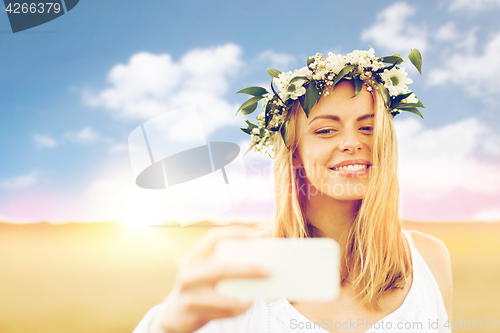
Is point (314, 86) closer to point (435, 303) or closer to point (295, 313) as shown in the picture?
point (295, 313)

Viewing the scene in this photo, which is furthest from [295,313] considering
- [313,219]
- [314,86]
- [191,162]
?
[191,162]

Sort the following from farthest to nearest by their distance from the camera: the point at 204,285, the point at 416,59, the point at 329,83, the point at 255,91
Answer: the point at 255,91
the point at 416,59
the point at 329,83
the point at 204,285

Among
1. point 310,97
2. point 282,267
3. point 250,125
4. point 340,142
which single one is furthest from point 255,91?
point 282,267

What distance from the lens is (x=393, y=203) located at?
6.19ft

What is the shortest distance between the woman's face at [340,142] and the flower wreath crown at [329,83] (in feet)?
0.20

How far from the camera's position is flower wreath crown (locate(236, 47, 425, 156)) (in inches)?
72.0

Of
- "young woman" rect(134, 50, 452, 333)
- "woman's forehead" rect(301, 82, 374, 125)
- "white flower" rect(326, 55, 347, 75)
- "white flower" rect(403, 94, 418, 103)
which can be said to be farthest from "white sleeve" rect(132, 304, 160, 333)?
"white flower" rect(403, 94, 418, 103)

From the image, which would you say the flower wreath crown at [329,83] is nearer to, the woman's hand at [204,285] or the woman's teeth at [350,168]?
the woman's teeth at [350,168]

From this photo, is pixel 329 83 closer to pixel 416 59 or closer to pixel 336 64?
pixel 336 64

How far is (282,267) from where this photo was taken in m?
1.20

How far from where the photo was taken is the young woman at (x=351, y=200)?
1.73 metres

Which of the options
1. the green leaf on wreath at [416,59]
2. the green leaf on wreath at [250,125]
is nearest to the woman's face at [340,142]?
the green leaf on wreath at [416,59]

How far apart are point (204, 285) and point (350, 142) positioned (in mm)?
1142

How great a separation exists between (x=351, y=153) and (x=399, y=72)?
706mm
